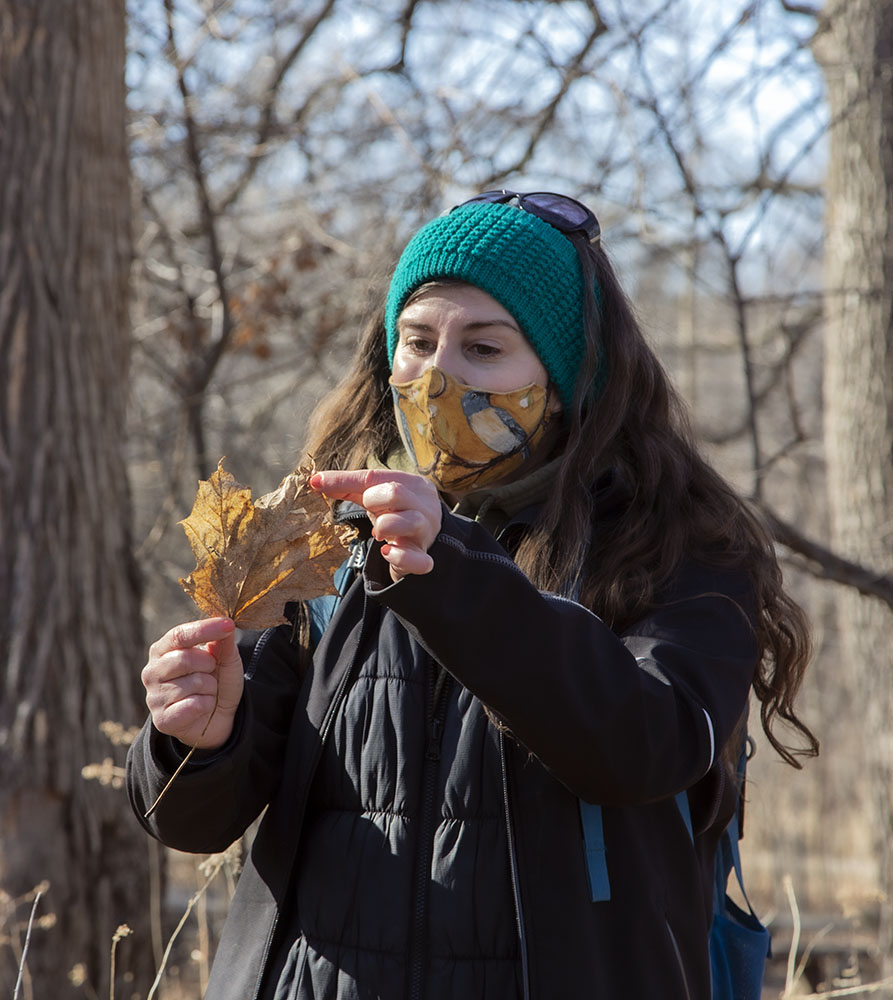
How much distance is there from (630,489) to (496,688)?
63 centimetres

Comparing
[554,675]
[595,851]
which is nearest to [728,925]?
[595,851]

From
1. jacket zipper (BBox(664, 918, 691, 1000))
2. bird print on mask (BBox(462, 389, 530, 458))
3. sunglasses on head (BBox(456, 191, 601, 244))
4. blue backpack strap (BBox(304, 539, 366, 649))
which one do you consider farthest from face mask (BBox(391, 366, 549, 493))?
jacket zipper (BBox(664, 918, 691, 1000))

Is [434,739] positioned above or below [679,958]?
above

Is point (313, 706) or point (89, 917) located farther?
point (89, 917)

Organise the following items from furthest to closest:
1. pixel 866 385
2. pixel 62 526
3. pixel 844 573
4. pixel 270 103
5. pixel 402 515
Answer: pixel 270 103, pixel 866 385, pixel 844 573, pixel 62 526, pixel 402 515

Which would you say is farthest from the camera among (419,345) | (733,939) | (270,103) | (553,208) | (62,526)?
(270,103)

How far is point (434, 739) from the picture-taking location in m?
1.62

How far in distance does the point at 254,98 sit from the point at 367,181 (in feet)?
2.64

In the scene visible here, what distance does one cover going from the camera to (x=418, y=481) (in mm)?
1422

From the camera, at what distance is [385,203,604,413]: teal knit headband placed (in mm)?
1904

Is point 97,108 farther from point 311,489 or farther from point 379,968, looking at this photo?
point 379,968

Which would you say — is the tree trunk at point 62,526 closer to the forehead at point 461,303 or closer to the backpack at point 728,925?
the backpack at point 728,925

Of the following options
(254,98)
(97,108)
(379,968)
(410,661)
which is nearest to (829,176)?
(254,98)

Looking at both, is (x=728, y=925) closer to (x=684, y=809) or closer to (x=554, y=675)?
(x=684, y=809)
